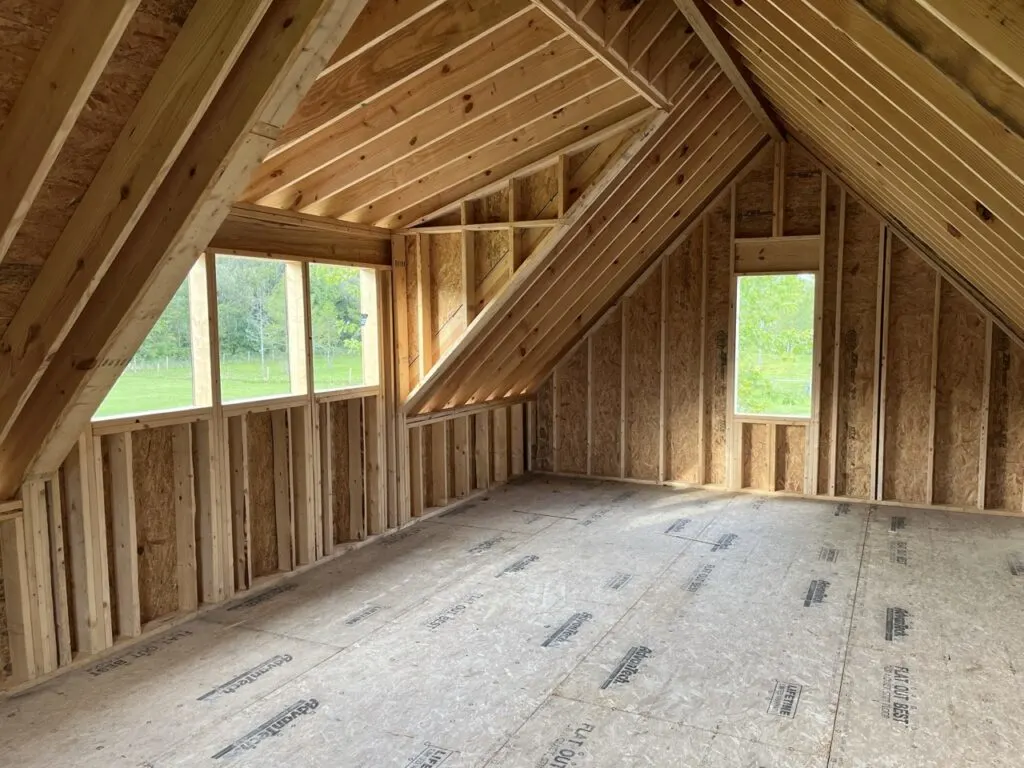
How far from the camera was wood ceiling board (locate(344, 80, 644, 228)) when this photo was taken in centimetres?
409

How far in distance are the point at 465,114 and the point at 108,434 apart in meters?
2.52

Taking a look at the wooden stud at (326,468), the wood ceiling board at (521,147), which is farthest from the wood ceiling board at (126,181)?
the wooden stud at (326,468)

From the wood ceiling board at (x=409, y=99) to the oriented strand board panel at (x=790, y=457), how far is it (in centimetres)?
485

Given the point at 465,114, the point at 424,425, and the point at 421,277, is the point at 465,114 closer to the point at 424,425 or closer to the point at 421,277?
the point at 421,277

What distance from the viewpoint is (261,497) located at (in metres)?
4.80

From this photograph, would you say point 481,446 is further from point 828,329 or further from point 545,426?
point 828,329

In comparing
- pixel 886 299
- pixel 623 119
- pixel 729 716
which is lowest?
pixel 729 716

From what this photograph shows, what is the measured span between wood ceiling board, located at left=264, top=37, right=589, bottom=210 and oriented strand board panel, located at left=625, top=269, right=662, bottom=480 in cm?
367

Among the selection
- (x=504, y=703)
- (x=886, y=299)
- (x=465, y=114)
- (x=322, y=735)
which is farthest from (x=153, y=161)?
(x=886, y=299)

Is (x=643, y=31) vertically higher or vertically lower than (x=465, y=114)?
higher

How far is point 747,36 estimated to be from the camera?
11.6 feet

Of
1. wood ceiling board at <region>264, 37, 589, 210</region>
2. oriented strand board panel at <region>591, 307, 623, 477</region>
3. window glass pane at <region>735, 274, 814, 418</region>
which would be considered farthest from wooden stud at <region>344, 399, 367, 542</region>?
window glass pane at <region>735, 274, 814, 418</region>

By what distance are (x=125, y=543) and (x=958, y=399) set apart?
666 centimetres

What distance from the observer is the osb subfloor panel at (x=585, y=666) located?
2863mm
